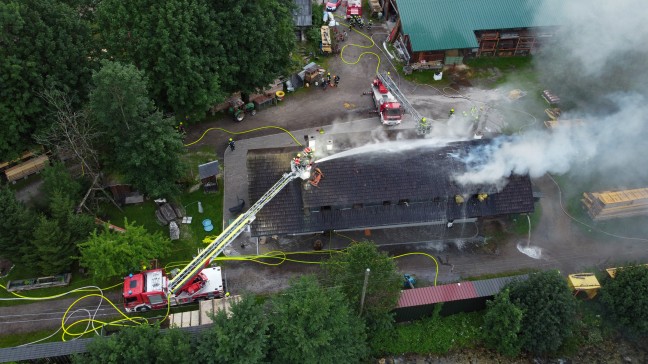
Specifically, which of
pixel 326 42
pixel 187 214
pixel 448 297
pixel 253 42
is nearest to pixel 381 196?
pixel 448 297

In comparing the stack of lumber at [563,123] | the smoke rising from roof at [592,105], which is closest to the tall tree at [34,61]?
the smoke rising from roof at [592,105]

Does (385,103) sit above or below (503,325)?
above

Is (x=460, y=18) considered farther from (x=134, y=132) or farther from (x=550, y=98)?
(x=134, y=132)

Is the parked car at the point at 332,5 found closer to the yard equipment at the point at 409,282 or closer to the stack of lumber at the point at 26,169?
the stack of lumber at the point at 26,169

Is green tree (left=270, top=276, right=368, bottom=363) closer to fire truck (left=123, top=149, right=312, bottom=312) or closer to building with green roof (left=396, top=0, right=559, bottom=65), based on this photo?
fire truck (left=123, top=149, right=312, bottom=312)

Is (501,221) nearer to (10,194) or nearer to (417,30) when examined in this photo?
(417,30)

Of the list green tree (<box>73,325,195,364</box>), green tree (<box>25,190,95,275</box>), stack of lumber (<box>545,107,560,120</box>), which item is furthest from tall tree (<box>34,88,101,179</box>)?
stack of lumber (<box>545,107,560,120</box>)
